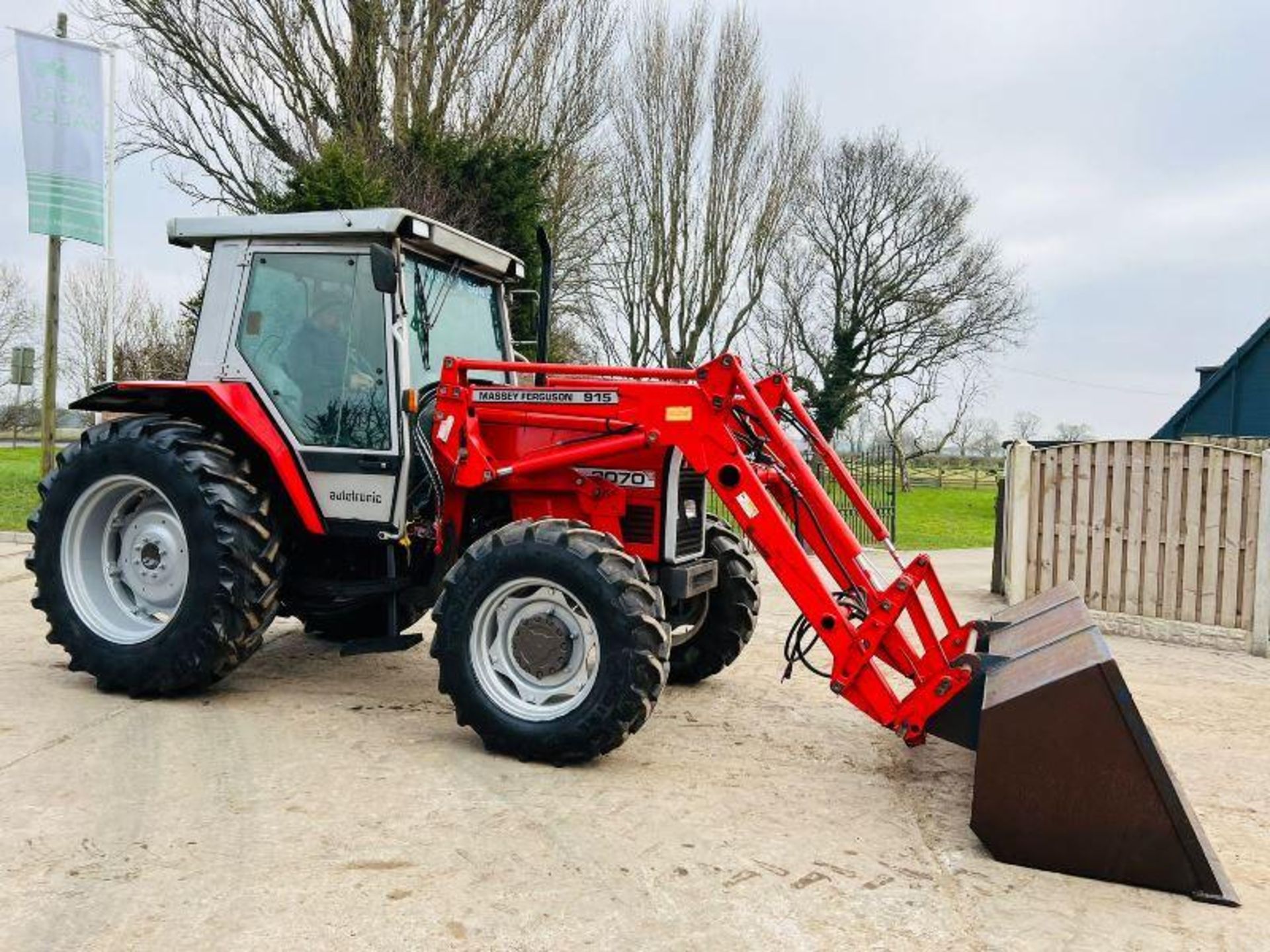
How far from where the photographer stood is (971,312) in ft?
103

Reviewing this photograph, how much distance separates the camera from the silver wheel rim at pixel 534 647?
14.3 feet

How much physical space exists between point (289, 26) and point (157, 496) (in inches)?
524

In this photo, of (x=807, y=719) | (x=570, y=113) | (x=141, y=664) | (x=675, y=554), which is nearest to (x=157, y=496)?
(x=141, y=664)

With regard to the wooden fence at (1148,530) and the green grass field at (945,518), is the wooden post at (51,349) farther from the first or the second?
the green grass field at (945,518)

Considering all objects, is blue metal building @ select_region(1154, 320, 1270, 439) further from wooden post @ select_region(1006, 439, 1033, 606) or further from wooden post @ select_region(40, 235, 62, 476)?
wooden post @ select_region(40, 235, 62, 476)

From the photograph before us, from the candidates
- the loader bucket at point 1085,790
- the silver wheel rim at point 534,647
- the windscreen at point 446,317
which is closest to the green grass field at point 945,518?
the windscreen at point 446,317

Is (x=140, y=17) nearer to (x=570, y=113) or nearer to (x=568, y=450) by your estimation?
(x=570, y=113)

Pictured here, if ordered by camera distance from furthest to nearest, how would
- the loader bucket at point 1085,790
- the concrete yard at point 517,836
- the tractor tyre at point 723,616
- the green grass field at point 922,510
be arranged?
the green grass field at point 922,510 < the tractor tyre at point 723,616 < the loader bucket at point 1085,790 < the concrete yard at point 517,836

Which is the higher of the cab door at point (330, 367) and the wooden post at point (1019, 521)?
the cab door at point (330, 367)

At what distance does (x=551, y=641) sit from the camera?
4.37 metres

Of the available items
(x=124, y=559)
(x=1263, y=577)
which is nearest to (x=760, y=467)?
(x=124, y=559)

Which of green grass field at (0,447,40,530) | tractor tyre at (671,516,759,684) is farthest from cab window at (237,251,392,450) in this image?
green grass field at (0,447,40,530)

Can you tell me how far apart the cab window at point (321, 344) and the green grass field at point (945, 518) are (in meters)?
14.6

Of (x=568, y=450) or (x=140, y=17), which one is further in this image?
(x=140, y=17)
